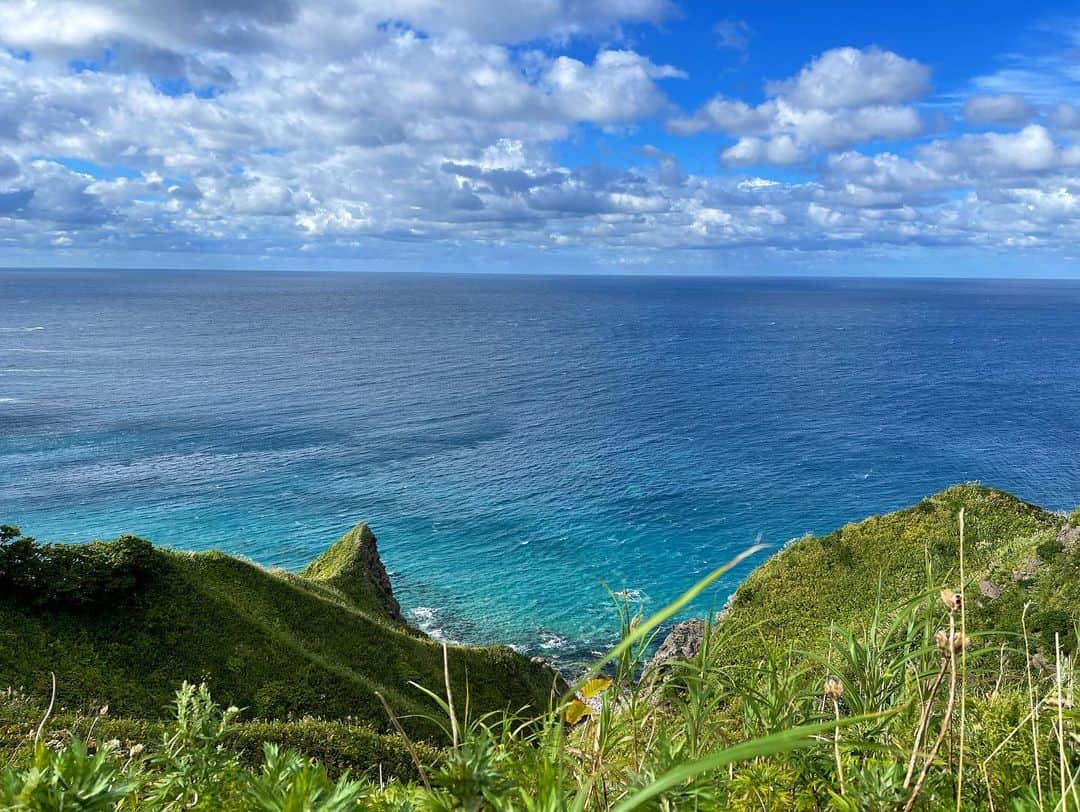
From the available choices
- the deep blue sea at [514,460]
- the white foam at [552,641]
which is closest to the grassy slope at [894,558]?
the deep blue sea at [514,460]

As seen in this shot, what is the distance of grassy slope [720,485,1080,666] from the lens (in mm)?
44625

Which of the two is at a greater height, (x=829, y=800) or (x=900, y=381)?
(x=829, y=800)

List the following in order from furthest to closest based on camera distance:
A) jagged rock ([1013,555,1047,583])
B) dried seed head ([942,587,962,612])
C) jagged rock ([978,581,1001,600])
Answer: jagged rock ([1013,555,1047,583])
jagged rock ([978,581,1001,600])
dried seed head ([942,587,962,612])

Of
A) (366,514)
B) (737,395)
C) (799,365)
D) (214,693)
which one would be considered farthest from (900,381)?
(214,693)

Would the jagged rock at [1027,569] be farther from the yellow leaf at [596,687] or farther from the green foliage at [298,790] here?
the green foliage at [298,790]

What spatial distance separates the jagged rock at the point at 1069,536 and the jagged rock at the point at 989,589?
470 cm

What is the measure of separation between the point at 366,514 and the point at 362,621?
3808 centimetres

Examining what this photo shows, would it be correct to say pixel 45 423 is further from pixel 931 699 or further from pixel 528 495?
pixel 931 699

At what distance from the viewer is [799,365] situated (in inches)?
6348

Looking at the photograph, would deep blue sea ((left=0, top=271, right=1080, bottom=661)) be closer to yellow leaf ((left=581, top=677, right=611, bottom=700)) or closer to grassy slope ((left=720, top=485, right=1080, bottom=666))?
grassy slope ((left=720, top=485, right=1080, bottom=666))

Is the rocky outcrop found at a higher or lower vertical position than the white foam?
higher

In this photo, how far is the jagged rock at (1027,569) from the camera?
41250 mm

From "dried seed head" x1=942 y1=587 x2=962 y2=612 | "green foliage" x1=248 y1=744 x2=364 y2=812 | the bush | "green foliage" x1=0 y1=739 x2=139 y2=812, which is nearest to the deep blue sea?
the bush

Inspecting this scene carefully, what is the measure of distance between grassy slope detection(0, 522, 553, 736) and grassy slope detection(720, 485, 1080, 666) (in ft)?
60.6
